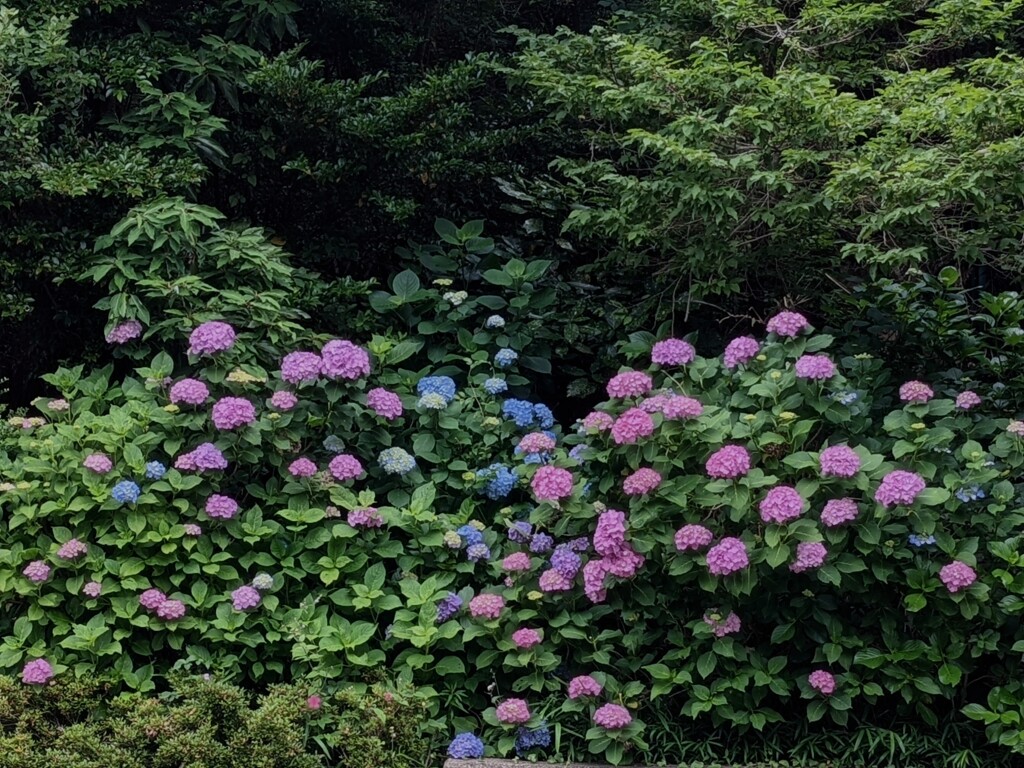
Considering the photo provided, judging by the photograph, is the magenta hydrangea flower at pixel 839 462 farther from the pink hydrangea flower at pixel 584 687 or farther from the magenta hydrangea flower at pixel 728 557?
the pink hydrangea flower at pixel 584 687

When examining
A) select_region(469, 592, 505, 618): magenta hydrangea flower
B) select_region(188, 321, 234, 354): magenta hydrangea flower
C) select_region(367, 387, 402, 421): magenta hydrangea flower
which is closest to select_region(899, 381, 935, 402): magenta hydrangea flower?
select_region(469, 592, 505, 618): magenta hydrangea flower

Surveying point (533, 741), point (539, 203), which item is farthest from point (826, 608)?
point (539, 203)

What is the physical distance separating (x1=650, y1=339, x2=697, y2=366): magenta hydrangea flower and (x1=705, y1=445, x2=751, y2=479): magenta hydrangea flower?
0.58 m

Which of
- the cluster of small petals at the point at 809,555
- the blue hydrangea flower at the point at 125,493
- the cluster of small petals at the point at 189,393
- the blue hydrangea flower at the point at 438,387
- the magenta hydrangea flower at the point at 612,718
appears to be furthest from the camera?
the blue hydrangea flower at the point at 438,387

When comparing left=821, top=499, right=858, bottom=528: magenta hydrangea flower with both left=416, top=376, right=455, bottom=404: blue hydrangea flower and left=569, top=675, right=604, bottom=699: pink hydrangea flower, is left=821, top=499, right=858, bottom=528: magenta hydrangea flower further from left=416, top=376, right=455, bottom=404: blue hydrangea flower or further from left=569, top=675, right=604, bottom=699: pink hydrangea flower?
left=416, top=376, right=455, bottom=404: blue hydrangea flower

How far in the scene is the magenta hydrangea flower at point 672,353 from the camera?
343 cm

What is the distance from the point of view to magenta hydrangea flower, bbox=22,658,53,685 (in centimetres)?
295

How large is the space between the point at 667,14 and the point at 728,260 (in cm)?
151

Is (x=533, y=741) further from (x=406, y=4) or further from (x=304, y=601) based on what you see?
(x=406, y=4)

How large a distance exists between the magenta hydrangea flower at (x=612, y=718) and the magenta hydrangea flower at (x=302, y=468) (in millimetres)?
1288

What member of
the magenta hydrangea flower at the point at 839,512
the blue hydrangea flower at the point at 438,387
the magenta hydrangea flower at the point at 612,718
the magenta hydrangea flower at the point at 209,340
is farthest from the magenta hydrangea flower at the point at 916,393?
the magenta hydrangea flower at the point at 209,340

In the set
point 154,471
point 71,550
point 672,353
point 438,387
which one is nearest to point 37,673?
point 71,550

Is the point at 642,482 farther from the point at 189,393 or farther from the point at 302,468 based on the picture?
the point at 189,393

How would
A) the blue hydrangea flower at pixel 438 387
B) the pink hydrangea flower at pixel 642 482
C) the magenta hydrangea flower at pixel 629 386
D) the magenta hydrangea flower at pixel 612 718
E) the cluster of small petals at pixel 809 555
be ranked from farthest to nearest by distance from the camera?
the blue hydrangea flower at pixel 438 387
the magenta hydrangea flower at pixel 629 386
the pink hydrangea flower at pixel 642 482
the magenta hydrangea flower at pixel 612 718
the cluster of small petals at pixel 809 555
